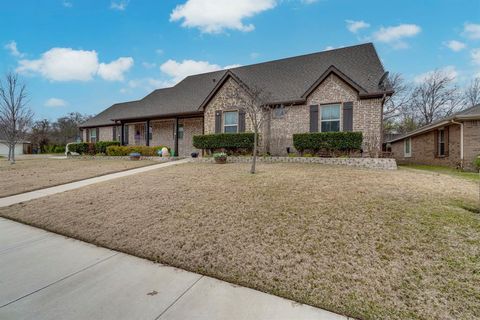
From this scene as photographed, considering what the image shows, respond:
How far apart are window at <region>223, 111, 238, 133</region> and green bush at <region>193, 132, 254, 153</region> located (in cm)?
102

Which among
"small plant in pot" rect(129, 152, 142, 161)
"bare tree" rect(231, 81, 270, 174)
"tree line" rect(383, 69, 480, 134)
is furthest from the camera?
"tree line" rect(383, 69, 480, 134)

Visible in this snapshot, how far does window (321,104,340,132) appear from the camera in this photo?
43.2 ft

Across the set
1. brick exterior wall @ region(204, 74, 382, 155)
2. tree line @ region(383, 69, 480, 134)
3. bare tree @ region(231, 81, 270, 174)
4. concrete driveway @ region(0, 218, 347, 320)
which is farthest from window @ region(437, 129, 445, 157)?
concrete driveway @ region(0, 218, 347, 320)

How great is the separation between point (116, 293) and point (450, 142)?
18186 millimetres

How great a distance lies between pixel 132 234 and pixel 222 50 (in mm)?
20532

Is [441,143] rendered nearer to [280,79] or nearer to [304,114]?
[304,114]

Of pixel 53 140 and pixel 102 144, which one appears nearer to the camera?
pixel 102 144

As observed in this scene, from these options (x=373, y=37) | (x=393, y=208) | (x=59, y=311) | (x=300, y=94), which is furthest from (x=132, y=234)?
(x=373, y=37)

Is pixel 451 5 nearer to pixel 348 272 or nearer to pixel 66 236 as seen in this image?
pixel 348 272

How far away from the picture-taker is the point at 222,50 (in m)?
21.4

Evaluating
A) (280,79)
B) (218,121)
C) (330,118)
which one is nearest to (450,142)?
(330,118)

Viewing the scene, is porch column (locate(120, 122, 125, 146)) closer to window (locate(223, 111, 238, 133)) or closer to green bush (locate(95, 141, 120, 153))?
green bush (locate(95, 141, 120, 153))

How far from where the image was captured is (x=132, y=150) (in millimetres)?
17969

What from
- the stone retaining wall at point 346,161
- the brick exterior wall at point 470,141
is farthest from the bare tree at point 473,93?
the stone retaining wall at point 346,161
